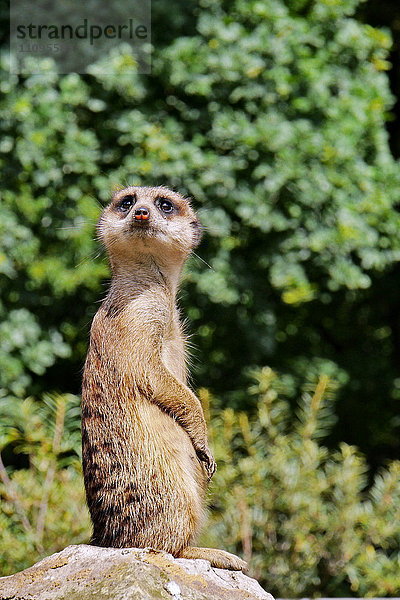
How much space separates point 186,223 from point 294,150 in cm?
334

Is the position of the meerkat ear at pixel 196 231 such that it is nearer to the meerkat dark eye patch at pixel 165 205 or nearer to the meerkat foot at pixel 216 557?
the meerkat dark eye patch at pixel 165 205

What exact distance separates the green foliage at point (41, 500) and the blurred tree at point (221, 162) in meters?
1.06

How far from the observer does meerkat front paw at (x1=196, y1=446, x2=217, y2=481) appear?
3.61m

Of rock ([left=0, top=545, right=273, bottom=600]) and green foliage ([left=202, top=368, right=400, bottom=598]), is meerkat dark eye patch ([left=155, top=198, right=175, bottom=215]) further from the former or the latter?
green foliage ([left=202, top=368, right=400, bottom=598])

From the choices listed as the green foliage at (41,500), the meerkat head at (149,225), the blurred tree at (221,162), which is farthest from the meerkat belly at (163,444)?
the blurred tree at (221,162)

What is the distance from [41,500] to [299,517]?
5.01 ft

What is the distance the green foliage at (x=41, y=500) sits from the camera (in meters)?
5.22

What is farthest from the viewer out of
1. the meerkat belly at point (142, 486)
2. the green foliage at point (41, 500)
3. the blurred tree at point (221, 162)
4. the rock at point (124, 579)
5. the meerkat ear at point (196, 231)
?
the blurred tree at point (221, 162)

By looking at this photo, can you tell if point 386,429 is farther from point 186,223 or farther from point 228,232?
point 186,223

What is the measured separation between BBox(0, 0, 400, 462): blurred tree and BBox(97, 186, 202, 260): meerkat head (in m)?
2.80

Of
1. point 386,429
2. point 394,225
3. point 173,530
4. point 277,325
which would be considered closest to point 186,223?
point 173,530

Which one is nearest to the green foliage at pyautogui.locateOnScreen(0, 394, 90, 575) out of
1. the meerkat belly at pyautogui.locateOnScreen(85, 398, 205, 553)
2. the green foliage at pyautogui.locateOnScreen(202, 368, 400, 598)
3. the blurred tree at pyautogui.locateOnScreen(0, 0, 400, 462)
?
the green foliage at pyautogui.locateOnScreen(202, 368, 400, 598)

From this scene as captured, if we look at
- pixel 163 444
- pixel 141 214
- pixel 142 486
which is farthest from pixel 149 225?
pixel 142 486

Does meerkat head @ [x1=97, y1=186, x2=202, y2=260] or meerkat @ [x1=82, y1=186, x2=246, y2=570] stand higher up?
meerkat head @ [x1=97, y1=186, x2=202, y2=260]
